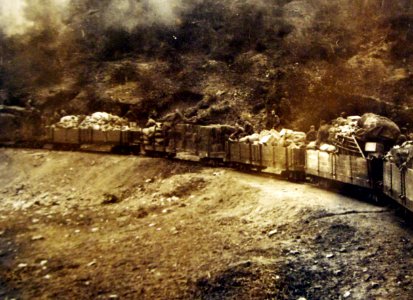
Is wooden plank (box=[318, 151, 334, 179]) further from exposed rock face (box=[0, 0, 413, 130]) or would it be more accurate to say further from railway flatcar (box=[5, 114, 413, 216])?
exposed rock face (box=[0, 0, 413, 130])

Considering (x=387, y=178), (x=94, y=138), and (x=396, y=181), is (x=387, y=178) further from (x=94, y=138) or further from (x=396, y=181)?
(x=94, y=138)

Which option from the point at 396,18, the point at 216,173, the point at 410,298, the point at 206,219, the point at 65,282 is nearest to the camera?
the point at 410,298

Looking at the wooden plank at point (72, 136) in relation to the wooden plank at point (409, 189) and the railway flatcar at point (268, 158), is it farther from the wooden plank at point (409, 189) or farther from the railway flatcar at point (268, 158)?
the wooden plank at point (409, 189)

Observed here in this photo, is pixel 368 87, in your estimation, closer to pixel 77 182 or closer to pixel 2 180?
pixel 77 182

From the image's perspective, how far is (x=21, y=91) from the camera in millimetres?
21703

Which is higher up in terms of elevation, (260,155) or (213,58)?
(213,58)

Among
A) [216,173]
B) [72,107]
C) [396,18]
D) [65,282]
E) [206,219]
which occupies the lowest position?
[65,282]

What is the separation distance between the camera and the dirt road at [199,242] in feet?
16.4

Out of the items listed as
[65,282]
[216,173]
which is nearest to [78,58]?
[216,173]

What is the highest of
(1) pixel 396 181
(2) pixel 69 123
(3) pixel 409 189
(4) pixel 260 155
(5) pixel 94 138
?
(2) pixel 69 123

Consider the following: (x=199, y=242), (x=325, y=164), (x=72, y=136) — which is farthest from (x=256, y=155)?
(x=72, y=136)

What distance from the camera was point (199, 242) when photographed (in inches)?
253

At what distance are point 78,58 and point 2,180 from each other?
13.3m

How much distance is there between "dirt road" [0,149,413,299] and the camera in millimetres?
5008
